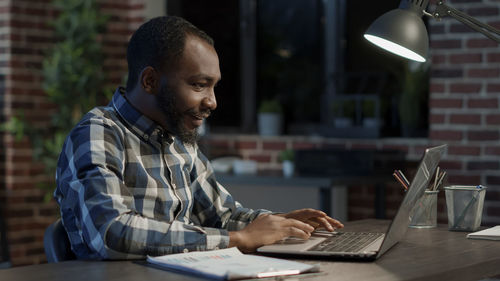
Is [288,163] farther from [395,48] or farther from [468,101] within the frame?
[395,48]

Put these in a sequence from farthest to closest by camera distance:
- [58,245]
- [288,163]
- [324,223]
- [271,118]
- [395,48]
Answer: [271,118]
[288,163]
[395,48]
[324,223]
[58,245]

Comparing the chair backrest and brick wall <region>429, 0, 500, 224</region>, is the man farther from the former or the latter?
brick wall <region>429, 0, 500, 224</region>

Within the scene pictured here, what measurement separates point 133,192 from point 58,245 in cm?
21

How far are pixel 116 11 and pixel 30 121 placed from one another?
33.4 inches

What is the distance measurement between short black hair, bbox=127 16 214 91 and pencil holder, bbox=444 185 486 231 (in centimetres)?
74

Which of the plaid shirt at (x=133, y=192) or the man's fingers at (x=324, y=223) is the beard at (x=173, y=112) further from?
the man's fingers at (x=324, y=223)

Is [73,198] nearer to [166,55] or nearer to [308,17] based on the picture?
[166,55]

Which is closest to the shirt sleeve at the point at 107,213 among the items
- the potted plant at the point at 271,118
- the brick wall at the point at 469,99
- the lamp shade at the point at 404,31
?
the lamp shade at the point at 404,31

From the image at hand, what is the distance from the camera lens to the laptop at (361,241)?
61.7 inches

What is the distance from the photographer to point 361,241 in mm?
1739

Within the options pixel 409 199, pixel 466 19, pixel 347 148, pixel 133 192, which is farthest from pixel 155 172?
pixel 347 148

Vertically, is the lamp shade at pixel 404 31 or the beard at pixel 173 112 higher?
the lamp shade at pixel 404 31

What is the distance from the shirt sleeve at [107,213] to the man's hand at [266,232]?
4 cm

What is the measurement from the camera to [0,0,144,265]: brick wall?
4391mm
